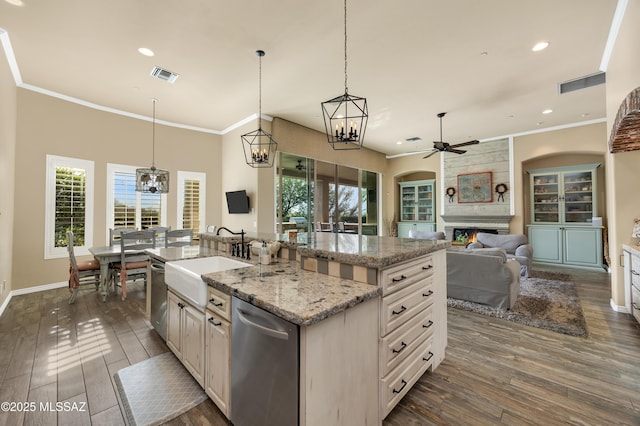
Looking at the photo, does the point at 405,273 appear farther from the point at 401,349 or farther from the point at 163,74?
the point at 163,74

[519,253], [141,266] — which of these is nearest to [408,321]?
[141,266]

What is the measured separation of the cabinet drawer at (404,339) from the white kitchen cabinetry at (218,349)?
0.94 metres

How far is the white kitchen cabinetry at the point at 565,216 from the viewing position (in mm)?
6215

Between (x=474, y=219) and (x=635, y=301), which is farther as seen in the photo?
(x=474, y=219)

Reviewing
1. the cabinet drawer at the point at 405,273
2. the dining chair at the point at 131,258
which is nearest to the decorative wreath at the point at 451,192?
the cabinet drawer at the point at 405,273

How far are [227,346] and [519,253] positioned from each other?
572 cm

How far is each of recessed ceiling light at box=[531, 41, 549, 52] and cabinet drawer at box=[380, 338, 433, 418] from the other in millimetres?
3665

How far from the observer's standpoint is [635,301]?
119 inches

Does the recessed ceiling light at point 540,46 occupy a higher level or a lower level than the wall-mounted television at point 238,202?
higher

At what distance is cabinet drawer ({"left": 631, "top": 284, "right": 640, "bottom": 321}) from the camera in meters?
2.92

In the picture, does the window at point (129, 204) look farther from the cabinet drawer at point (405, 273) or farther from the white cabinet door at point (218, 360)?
the cabinet drawer at point (405, 273)

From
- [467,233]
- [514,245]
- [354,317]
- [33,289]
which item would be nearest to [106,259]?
[33,289]

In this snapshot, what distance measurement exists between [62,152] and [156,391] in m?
4.92

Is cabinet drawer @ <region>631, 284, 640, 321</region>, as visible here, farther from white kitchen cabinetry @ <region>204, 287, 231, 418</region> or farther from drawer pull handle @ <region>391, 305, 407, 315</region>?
white kitchen cabinetry @ <region>204, 287, 231, 418</region>
